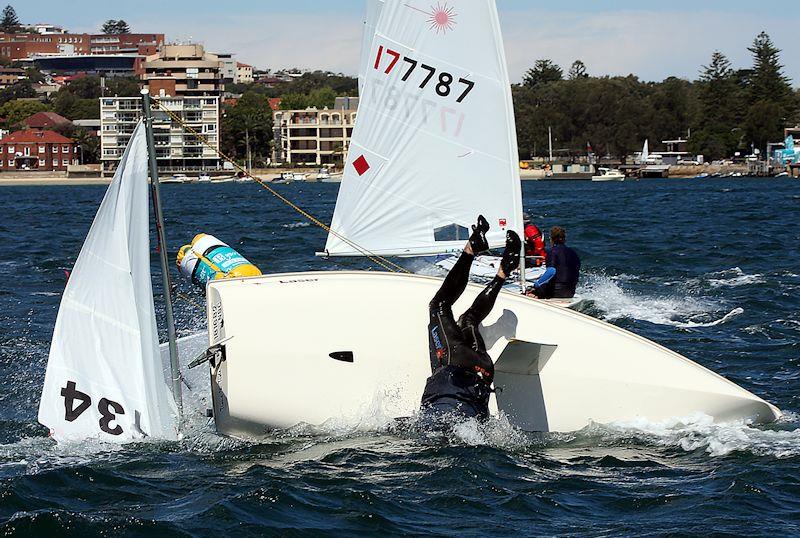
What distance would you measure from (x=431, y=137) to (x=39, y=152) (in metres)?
135

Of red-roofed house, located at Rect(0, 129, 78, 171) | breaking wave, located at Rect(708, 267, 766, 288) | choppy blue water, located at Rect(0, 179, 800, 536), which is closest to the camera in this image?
choppy blue water, located at Rect(0, 179, 800, 536)

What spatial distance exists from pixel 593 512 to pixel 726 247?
66.6 ft

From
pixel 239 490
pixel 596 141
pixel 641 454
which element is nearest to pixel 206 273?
pixel 239 490

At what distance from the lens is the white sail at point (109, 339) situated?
380 inches

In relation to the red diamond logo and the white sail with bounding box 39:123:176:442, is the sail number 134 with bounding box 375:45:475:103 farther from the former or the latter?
the white sail with bounding box 39:123:176:442

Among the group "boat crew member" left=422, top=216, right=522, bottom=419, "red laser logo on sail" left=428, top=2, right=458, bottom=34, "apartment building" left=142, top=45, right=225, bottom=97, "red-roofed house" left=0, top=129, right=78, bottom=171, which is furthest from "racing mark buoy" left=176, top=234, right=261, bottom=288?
"apartment building" left=142, top=45, right=225, bottom=97

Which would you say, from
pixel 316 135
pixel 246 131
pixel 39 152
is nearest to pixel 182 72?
pixel 246 131

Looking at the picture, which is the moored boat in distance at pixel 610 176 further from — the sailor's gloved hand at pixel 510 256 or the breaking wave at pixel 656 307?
the sailor's gloved hand at pixel 510 256

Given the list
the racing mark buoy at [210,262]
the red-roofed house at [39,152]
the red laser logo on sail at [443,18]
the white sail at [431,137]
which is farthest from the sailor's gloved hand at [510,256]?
the red-roofed house at [39,152]

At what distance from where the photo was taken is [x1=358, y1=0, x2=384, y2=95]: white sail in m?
14.7

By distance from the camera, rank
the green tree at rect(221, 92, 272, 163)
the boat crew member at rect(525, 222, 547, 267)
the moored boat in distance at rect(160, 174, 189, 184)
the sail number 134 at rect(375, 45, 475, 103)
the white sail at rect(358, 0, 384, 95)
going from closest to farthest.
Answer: the sail number 134 at rect(375, 45, 475, 103)
the white sail at rect(358, 0, 384, 95)
the boat crew member at rect(525, 222, 547, 267)
the moored boat in distance at rect(160, 174, 189, 184)
the green tree at rect(221, 92, 272, 163)

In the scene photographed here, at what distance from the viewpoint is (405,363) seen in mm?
10117

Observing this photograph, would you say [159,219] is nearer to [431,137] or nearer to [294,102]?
[431,137]

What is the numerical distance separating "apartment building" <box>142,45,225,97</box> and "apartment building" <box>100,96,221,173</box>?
14.5 meters
